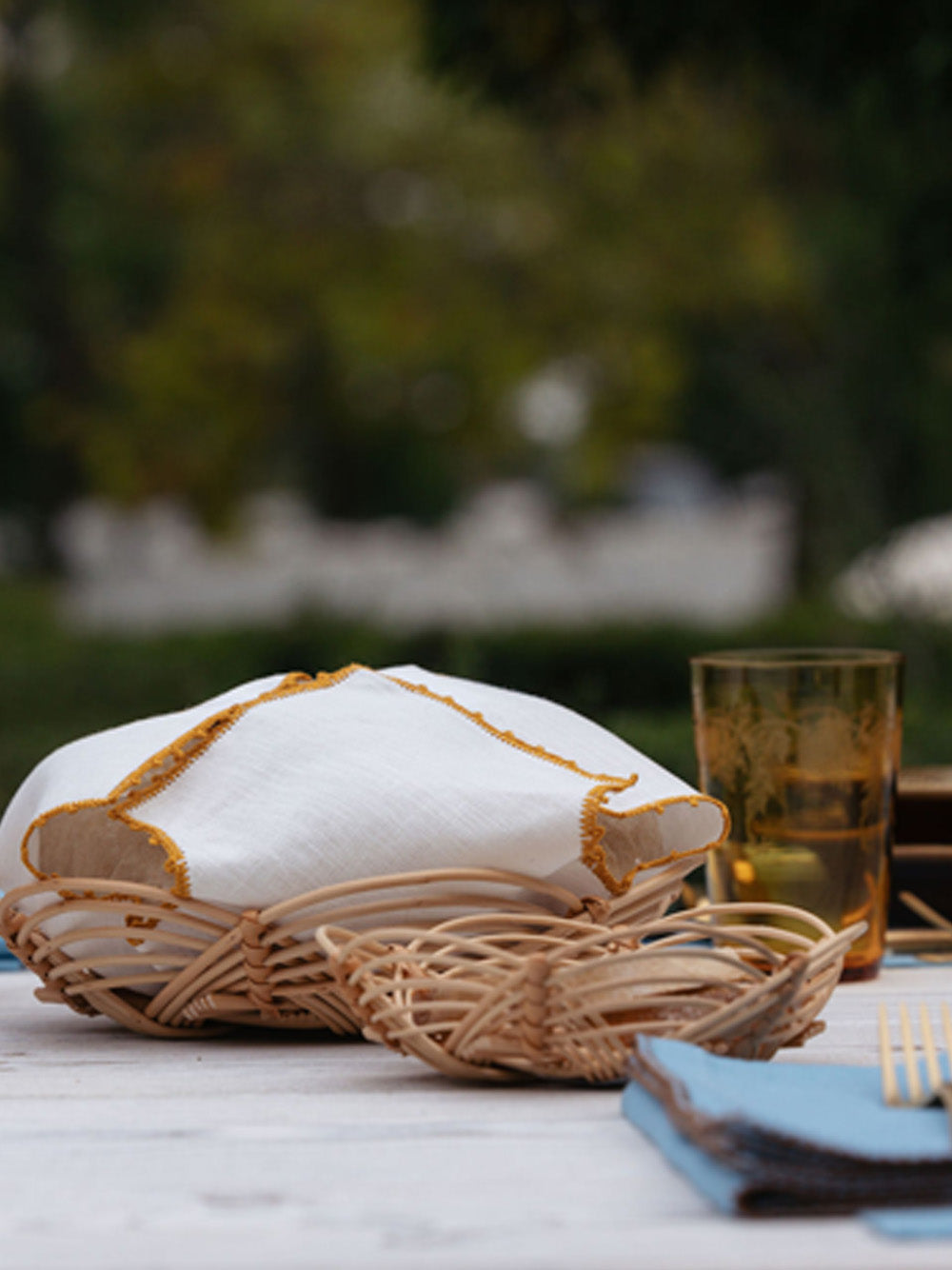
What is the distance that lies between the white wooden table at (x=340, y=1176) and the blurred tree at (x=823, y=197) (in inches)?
70.4

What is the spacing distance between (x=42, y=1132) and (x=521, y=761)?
35cm

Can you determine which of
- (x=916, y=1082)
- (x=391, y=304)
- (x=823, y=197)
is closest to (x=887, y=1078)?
(x=916, y=1082)

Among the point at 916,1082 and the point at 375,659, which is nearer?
the point at 916,1082

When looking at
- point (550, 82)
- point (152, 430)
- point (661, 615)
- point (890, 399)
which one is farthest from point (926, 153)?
point (152, 430)

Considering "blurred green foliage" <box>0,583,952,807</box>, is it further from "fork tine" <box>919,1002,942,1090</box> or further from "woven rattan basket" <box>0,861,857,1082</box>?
"fork tine" <box>919,1002,942,1090</box>

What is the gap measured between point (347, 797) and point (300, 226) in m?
9.38

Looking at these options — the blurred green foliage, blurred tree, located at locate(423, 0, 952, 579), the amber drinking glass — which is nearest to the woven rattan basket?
the amber drinking glass

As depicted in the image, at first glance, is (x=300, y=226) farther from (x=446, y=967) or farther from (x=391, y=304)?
(x=446, y=967)

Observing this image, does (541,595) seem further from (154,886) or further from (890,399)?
(154,886)

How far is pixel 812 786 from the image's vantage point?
→ 1.16 meters

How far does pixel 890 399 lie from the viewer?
9.75 m

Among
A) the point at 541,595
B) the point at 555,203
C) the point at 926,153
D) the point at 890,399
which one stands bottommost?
the point at 541,595

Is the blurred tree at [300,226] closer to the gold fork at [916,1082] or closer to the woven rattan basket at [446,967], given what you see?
the woven rattan basket at [446,967]

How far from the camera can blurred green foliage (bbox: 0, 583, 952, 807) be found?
4805 millimetres
